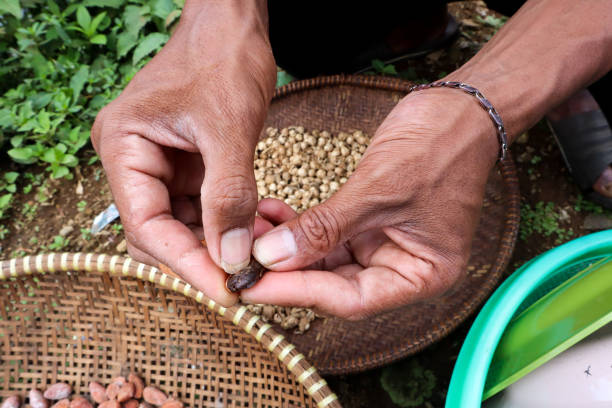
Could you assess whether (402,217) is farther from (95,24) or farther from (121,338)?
(95,24)

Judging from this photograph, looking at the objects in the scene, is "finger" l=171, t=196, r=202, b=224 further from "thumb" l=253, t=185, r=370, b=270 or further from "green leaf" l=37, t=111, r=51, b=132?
"green leaf" l=37, t=111, r=51, b=132

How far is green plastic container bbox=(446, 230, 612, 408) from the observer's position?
44.0 inches

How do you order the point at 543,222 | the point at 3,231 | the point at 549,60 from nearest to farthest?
the point at 549,60
the point at 543,222
the point at 3,231

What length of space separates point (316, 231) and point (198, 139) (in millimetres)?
410

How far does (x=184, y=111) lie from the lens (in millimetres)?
1216

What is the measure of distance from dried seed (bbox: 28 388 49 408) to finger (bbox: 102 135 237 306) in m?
0.85

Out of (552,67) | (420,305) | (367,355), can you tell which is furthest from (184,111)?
(420,305)

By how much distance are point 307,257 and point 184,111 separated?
533mm

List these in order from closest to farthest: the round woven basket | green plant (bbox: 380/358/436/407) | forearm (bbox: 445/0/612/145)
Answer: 1. forearm (bbox: 445/0/612/145)
2. the round woven basket
3. green plant (bbox: 380/358/436/407)

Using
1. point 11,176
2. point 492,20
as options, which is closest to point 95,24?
point 11,176

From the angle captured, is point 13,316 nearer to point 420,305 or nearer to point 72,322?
point 72,322

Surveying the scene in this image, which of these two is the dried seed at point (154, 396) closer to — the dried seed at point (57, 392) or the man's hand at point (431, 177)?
the dried seed at point (57, 392)

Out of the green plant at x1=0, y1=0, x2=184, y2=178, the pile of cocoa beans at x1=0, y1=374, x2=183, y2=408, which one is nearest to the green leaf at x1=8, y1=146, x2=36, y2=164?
the green plant at x1=0, y1=0, x2=184, y2=178

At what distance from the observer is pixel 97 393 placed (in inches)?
64.4
